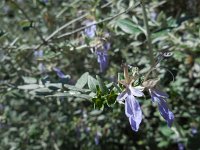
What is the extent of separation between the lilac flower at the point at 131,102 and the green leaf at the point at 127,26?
77 cm

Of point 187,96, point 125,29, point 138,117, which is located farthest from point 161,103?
point 187,96

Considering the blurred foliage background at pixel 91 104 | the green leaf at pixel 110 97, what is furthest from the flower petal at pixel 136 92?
the blurred foliage background at pixel 91 104

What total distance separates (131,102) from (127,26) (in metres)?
0.85

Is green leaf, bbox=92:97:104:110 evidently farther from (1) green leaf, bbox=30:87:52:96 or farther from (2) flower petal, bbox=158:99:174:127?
(1) green leaf, bbox=30:87:52:96

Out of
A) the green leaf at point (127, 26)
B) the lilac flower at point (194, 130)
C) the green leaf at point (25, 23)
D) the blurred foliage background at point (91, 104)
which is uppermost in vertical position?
the green leaf at point (25, 23)

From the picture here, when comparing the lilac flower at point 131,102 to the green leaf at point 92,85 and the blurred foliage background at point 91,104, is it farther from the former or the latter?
the blurred foliage background at point 91,104

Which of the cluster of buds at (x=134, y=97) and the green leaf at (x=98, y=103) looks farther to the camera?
the green leaf at (x=98, y=103)

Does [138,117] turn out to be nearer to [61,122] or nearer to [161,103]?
[161,103]

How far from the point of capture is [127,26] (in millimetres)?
1777

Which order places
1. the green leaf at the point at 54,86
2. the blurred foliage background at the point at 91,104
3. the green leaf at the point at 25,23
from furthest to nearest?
the blurred foliage background at the point at 91,104 → the green leaf at the point at 25,23 → the green leaf at the point at 54,86

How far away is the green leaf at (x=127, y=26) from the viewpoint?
175 cm

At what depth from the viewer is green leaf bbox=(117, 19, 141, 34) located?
175 cm

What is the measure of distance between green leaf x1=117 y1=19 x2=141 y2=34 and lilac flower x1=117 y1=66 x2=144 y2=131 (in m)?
0.77

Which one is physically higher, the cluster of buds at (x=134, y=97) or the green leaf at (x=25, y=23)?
the green leaf at (x=25, y=23)
